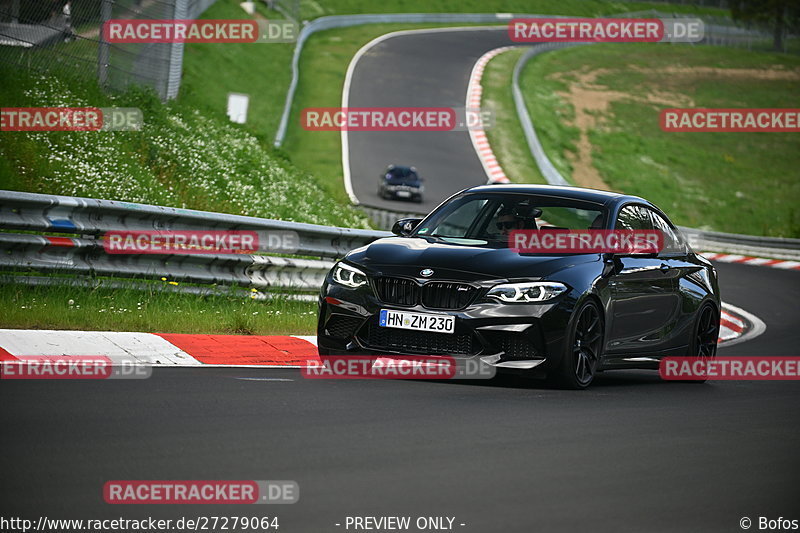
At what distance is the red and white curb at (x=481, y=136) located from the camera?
43844 millimetres

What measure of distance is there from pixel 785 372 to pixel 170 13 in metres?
10.7

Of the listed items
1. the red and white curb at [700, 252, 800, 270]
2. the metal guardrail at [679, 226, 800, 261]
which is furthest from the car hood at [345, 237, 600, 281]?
the metal guardrail at [679, 226, 800, 261]

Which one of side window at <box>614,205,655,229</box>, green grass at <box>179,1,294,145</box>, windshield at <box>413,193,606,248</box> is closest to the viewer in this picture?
windshield at <box>413,193,606,248</box>

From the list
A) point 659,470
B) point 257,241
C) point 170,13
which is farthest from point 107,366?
point 170,13

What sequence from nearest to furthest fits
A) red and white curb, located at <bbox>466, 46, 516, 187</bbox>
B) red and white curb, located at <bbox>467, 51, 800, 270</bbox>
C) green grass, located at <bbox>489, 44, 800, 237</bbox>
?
red and white curb, located at <bbox>467, 51, 800, 270</bbox>, red and white curb, located at <bbox>466, 46, 516, 187</bbox>, green grass, located at <bbox>489, 44, 800, 237</bbox>

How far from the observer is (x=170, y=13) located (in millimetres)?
18969

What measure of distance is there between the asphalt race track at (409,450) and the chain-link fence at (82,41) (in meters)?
8.04

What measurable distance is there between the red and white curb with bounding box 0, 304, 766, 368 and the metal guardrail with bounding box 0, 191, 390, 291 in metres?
1.32

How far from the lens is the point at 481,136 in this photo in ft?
164

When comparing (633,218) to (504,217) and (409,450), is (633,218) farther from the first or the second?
(409,450)

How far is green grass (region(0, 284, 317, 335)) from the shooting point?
993 cm

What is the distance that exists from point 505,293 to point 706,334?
140 inches

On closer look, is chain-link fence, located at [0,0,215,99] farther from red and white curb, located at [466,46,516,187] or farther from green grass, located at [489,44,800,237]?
green grass, located at [489,44,800,237]

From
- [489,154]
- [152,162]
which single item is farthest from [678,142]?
[152,162]
